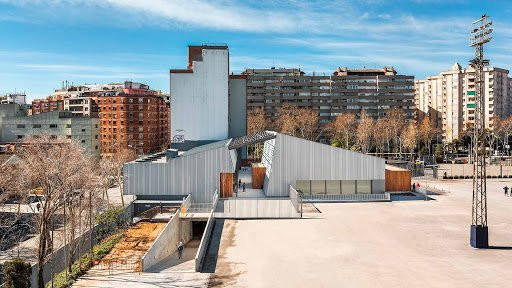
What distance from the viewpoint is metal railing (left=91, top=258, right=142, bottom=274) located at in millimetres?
28234

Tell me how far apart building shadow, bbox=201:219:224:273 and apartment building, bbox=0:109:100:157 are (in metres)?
83.2

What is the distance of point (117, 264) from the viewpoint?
1158 inches

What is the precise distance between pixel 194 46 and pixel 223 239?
49.0m

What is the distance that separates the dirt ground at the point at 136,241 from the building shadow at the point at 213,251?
4989 millimetres

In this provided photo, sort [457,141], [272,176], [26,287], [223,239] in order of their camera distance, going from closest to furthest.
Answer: [26,287] < [223,239] < [272,176] < [457,141]

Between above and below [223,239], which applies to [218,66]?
above

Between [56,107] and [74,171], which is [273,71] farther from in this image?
[74,171]

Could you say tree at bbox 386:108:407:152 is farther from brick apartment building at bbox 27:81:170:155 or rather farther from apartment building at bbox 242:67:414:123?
brick apartment building at bbox 27:81:170:155

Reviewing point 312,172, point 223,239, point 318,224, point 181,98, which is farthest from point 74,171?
point 181,98

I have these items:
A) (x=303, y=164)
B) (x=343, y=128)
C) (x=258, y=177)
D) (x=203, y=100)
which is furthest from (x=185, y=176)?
(x=343, y=128)

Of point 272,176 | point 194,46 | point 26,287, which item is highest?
point 194,46

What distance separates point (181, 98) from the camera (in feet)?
211

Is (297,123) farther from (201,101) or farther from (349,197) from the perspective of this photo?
(349,197)

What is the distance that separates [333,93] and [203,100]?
310ft
